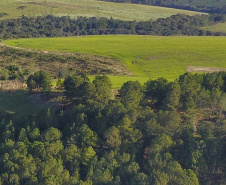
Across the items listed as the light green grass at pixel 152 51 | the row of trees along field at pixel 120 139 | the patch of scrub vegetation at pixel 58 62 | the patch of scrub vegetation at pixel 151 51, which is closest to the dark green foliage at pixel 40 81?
the row of trees along field at pixel 120 139

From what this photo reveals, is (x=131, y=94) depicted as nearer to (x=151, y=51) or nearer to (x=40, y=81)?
(x=40, y=81)

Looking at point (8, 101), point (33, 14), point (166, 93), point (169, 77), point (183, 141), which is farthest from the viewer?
point (33, 14)

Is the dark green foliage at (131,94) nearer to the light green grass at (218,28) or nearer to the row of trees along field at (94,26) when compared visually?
the row of trees along field at (94,26)

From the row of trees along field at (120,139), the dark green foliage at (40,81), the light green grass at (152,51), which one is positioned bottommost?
the row of trees along field at (120,139)

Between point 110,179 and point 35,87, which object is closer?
point 110,179

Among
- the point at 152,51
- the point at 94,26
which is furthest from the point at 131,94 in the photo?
the point at 94,26

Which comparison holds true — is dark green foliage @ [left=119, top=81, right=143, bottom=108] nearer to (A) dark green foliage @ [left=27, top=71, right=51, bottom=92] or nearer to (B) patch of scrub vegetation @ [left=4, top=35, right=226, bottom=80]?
(A) dark green foliage @ [left=27, top=71, right=51, bottom=92]

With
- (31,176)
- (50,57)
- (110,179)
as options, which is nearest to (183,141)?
(110,179)

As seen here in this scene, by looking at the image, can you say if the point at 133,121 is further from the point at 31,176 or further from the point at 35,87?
the point at 35,87

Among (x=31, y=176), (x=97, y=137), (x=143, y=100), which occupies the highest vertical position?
(x=143, y=100)
